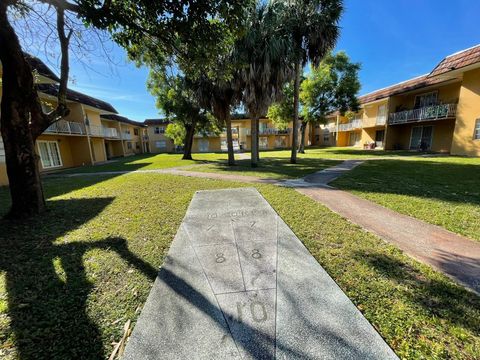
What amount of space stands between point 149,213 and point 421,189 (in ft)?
27.0

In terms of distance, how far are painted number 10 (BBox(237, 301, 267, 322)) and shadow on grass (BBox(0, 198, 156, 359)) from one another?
1.26 meters

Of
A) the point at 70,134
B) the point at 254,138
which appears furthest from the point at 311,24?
the point at 70,134

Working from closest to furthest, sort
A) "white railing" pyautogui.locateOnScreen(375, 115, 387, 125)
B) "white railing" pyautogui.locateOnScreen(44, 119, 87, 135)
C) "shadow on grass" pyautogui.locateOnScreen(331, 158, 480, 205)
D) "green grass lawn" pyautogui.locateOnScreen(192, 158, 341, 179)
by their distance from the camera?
"shadow on grass" pyautogui.locateOnScreen(331, 158, 480, 205)
"green grass lawn" pyautogui.locateOnScreen(192, 158, 341, 179)
"white railing" pyautogui.locateOnScreen(44, 119, 87, 135)
"white railing" pyautogui.locateOnScreen(375, 115, 387, 125)

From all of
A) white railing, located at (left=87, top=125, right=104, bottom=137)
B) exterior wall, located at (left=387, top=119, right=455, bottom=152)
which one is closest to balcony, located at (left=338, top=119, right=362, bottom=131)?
exterior wall, located at (left=387, top=119, right=455, bottom=152)

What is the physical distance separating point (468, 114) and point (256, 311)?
20.6m

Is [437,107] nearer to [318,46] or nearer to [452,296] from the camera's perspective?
[318,46]

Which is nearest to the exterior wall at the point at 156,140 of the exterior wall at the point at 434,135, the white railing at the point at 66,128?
the white railing at the point at 66,128

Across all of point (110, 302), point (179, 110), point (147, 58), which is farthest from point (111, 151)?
point (110, 302)

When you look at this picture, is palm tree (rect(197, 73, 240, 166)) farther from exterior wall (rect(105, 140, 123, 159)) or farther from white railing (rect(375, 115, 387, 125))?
exterior wall (rect(105, 140, 123, 159))

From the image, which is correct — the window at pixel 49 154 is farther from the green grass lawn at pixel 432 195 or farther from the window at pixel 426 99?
the window at pixel 426 99

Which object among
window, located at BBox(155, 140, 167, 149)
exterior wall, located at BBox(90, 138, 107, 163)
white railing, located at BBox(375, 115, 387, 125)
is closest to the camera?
exterior wall, located at BBox(90, 138, 107, 163)

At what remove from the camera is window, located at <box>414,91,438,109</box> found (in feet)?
62.8

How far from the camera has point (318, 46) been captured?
Answer: 11.7m

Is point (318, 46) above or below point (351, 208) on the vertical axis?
above
